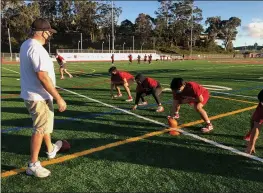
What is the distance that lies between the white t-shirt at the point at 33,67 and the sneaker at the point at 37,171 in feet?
2.88

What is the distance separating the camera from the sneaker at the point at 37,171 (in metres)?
3.76

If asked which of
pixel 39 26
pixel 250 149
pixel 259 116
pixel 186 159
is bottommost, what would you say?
pixel 186 159

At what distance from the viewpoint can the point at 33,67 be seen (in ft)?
11.6

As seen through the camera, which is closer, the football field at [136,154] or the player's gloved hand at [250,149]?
the football field at [136,154]

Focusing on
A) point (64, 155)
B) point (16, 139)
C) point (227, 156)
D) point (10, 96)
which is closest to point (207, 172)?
point (227, 156)

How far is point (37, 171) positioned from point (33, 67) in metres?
1.34

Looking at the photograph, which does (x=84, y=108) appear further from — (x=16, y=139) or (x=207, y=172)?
(x=207, y=172)

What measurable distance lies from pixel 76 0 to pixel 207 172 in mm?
98506

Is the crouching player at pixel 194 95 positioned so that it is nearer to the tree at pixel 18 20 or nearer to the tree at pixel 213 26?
the tree at pixel 18 20

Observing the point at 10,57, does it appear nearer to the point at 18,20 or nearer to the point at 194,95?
the point at 18,20

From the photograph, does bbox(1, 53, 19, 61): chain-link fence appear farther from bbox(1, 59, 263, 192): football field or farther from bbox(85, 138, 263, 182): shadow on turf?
bbox(85, 138, 263, 182): shadow on turf

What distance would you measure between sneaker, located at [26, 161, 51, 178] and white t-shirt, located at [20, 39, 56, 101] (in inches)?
34.5

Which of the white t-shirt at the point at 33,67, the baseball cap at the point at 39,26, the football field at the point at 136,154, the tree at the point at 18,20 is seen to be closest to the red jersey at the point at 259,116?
the football field at the point at 136,154

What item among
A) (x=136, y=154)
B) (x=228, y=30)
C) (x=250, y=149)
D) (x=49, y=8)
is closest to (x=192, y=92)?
(x=250, y=149)
